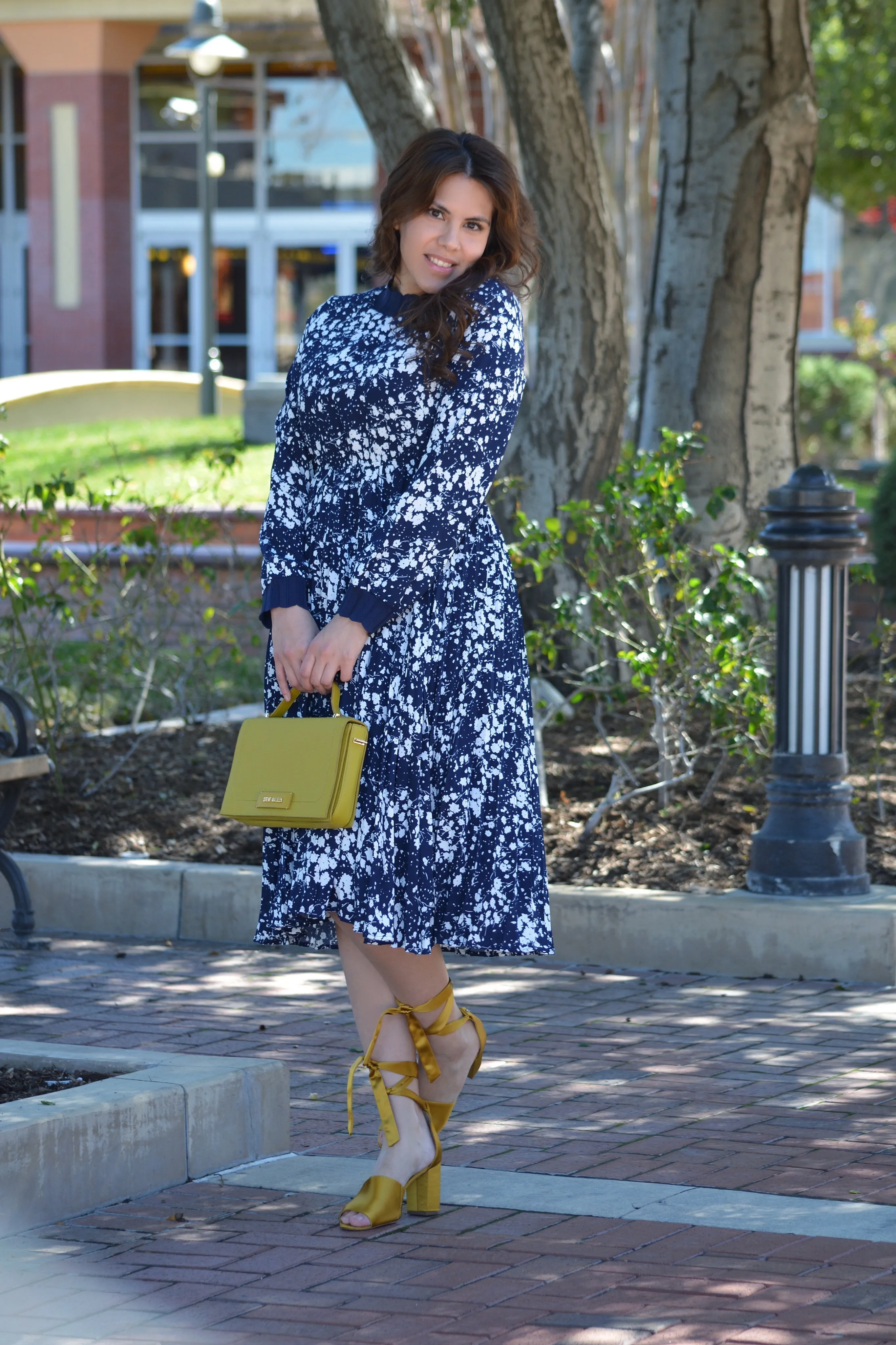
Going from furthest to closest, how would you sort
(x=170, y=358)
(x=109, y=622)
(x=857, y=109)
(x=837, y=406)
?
(x=170, y=358) → (x=837, y=406) → (x=857, y=109) → (x=109, y=622)

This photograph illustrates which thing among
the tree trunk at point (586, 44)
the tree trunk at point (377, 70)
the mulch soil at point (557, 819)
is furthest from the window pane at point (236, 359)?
the mulch soil at point (557, 819)

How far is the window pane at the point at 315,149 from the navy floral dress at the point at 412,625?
28.6 meters

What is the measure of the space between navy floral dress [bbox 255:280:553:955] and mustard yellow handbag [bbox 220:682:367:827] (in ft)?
0.34

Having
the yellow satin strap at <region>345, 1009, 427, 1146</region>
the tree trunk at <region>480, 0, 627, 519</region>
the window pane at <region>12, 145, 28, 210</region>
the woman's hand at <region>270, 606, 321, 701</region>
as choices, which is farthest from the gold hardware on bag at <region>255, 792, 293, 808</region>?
the window pane at <region>12, 145, 28, 210</region>

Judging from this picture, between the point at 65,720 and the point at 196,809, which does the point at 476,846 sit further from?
the point at 65,720

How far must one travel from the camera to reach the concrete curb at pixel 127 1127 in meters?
3.52

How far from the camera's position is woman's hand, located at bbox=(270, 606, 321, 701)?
347 centimetres

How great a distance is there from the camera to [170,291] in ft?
104

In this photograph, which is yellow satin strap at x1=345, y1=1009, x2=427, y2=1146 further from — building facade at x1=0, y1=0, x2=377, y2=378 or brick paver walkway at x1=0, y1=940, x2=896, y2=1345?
building facade at x1=0, y1=0, x2=377, y2=378

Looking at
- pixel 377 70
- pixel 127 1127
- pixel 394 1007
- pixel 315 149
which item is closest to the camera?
pixel 394 1007

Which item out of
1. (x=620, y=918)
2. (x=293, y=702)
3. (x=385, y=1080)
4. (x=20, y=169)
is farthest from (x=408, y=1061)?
(x=20, y=169)

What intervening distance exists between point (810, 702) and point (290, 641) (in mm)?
2832

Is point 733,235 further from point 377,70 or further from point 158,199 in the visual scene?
point 158,199

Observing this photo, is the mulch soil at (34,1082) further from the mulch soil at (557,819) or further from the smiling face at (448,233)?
the mulch soil at (557,819)
